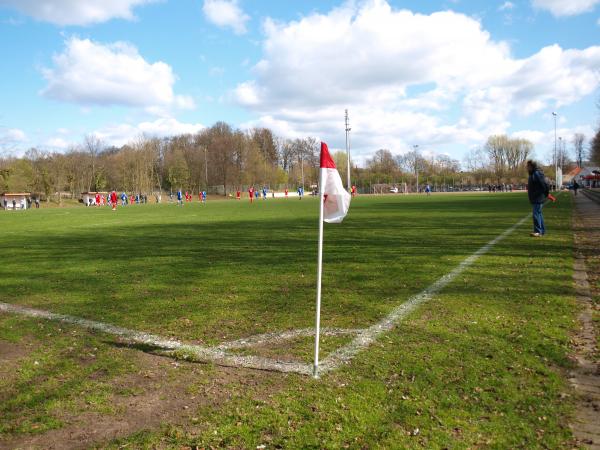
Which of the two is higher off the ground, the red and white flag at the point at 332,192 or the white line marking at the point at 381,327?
the red and white flag at the point at 332,192

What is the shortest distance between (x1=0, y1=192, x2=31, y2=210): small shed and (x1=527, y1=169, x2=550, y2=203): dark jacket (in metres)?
70.8

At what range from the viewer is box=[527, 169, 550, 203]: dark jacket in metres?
13.1

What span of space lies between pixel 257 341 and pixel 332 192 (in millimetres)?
1904

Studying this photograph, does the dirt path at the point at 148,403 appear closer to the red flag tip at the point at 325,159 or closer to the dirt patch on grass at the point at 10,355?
the dirt patch on grass at the point at 10,355

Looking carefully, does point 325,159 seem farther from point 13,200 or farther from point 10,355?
point 13,200

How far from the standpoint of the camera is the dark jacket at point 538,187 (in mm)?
13062

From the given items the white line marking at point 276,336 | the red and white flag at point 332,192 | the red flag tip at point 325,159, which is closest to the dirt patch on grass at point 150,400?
the white line marking at point 276,336

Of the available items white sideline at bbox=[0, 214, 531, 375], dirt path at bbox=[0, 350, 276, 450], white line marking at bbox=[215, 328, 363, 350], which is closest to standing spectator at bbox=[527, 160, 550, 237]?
white sideline at bbox=[0, 214, 531, 375]

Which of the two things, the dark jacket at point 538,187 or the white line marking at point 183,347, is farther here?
the dark jacket at point 538,187

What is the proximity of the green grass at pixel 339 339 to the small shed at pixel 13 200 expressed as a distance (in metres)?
63.8

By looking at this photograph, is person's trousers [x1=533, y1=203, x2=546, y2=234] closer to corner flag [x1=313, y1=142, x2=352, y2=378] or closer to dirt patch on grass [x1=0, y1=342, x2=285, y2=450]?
corner flag [x1=313, y1=142, x2=352, y2=378]

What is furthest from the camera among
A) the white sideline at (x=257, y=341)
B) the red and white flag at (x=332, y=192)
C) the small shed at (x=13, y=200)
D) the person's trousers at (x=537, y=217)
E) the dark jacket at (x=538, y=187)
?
the small shed at (x=13, y=200)

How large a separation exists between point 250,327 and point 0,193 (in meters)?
78.4

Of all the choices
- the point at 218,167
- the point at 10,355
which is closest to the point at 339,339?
the point at 10,355
